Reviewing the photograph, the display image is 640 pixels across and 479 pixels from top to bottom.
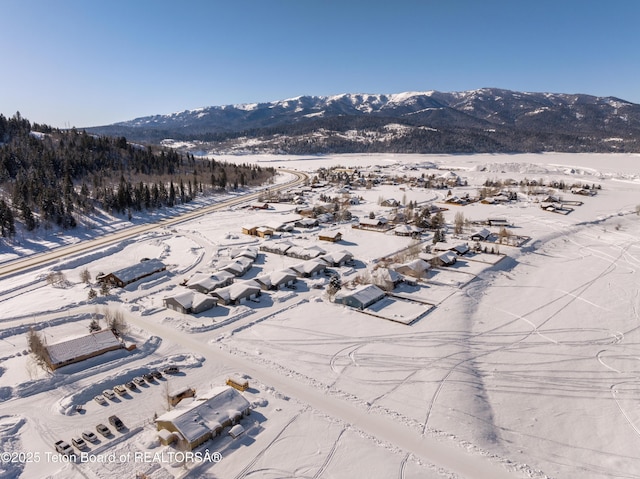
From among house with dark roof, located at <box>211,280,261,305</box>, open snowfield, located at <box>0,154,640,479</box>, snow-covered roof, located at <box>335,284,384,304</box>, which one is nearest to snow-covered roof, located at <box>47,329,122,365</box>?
open snowfield, located at <box>0,154,640,479</box>

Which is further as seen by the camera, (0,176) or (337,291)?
(0,176)

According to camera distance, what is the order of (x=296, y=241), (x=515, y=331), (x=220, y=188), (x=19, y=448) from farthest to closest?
(x=220, y=188) < (x=296, y=241) < (x=515, y=331) < (x=19, y=448)

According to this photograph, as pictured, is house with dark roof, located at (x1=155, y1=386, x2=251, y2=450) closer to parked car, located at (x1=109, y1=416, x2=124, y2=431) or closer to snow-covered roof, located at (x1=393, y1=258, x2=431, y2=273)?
parked car, located at (x1=109, y1=416, x2=124, y2=431)

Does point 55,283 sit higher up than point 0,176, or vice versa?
point 0,176

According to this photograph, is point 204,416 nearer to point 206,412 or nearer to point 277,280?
point 206,412

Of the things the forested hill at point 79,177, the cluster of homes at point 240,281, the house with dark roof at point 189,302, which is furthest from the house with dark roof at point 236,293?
the forested hill at point 79,177

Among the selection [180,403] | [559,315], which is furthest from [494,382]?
[180,403]

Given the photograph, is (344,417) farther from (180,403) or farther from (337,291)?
(337,291)
